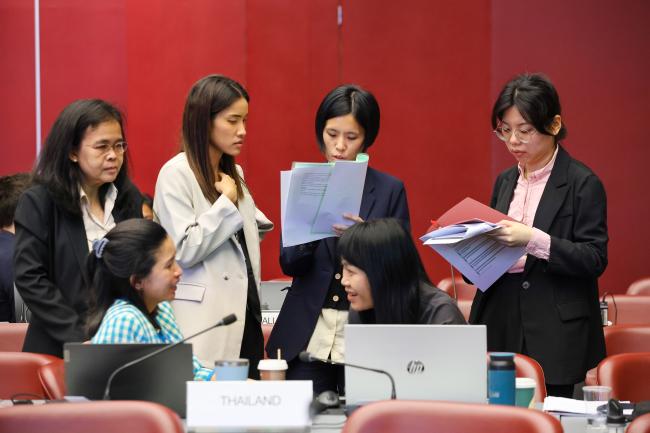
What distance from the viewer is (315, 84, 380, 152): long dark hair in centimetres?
362

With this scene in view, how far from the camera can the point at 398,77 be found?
6.39 meters

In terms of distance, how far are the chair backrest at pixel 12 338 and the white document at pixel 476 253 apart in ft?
5.15

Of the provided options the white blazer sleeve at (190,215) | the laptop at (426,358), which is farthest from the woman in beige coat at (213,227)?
the laptop at (426,358)

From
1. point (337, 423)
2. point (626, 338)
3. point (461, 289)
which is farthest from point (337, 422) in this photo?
point (461, 289)

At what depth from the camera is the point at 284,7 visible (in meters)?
6.38

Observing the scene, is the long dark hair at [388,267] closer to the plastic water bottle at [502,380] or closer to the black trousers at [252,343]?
the plastic water bottle at [502,380]

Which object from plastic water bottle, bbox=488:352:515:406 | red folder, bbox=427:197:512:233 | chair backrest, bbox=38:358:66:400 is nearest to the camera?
plastic water bottle, bbox=488:352:515:406

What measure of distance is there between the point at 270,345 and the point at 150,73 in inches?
123

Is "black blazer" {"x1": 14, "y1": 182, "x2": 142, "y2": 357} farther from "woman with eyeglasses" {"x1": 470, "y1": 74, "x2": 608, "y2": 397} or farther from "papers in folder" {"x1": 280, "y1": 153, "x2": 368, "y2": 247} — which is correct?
"woman with eyeglasses" {"x1": 470, "y1": 74, "x2": 608, "y2": 397}

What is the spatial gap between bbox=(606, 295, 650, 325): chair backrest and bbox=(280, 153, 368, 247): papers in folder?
6.45ft

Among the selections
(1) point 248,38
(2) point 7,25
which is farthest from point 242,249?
(2) point 7,25

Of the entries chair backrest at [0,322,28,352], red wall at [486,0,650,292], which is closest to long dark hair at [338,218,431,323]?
chair backrest at [0,322,28,352]

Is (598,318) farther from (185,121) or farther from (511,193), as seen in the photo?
(185,121)

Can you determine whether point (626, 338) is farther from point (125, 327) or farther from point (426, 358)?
point (125, 327)
